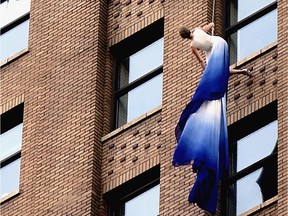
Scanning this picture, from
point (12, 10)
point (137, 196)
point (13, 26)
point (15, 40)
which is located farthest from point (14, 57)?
point (137, 196)

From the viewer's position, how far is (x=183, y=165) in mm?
44531

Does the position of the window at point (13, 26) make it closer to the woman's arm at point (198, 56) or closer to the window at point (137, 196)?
the window at point (137, 196)

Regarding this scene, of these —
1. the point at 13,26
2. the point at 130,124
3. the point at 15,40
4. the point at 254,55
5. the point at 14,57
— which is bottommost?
the point at 254,55

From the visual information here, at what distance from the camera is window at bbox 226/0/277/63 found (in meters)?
46.9

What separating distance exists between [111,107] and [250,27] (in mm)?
3705

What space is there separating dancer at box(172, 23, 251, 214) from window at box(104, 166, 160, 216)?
2.01m

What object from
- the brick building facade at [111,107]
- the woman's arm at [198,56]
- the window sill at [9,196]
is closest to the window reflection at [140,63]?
the brick building facade at [111,107]

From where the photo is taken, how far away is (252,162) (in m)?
45.5

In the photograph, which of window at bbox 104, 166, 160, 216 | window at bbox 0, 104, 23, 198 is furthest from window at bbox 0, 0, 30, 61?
window at bbox 104, 166, 160, 216

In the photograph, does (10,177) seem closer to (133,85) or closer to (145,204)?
(133,85)

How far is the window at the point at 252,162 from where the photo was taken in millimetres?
44938

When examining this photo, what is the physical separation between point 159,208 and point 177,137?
1.81 m

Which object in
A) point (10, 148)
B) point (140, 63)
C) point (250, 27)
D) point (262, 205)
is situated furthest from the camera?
point (10, 148)

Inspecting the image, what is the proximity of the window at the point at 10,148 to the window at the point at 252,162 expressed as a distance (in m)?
5.72
